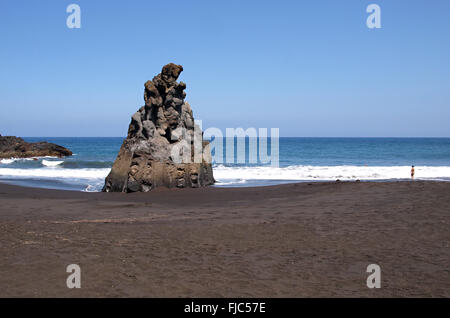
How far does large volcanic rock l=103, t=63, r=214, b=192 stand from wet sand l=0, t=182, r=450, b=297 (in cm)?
537

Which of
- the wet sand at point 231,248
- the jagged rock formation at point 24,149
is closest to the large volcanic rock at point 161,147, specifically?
the wet sand at point 231,248

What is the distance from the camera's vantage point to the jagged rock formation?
4953 centimetres

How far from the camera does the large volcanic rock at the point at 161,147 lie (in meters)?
19.3

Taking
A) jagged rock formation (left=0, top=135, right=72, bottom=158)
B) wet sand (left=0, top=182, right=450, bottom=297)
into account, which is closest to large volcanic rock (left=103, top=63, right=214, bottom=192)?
wet sand (left=0, top=182, right=450, bottom=297)

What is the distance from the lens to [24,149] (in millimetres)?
53812

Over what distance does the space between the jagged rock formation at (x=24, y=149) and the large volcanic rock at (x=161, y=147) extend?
35.0 m

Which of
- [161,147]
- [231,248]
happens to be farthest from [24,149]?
[231,248]

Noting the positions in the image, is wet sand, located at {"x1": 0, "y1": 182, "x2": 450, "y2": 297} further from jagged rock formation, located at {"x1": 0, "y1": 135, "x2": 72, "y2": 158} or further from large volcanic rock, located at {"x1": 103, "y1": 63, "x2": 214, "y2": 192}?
jagged rock formation, located at {"x1": 0, "y1": 135, "x2": 72, "y2": 158}

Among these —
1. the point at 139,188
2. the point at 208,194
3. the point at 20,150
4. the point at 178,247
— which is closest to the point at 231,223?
the point at 178,247

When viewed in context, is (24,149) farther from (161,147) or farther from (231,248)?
(231,248)

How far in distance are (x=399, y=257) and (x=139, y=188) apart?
13.7 metres

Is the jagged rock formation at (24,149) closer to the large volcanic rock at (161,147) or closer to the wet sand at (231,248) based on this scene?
the large volcanic rock at (161,147)
